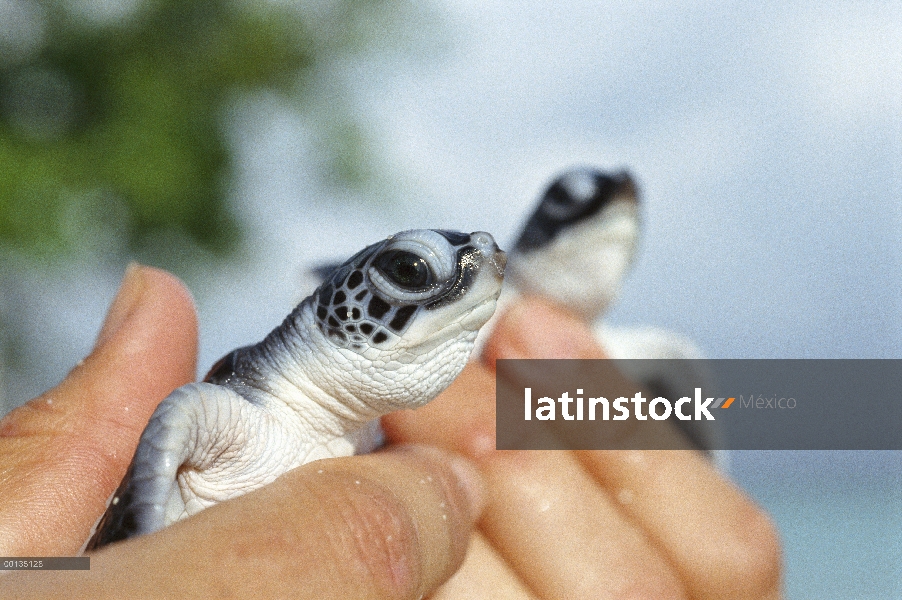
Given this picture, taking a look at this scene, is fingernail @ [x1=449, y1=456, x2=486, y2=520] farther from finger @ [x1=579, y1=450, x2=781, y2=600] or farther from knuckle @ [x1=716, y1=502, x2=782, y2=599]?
knuckle @ [x1=716, y1=502, x2=782, y2=599]

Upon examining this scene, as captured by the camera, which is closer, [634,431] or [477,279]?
[477,279]

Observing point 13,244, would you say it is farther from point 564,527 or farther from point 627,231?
point 564,527

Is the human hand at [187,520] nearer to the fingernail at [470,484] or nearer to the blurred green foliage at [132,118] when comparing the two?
the fingernail at [470,484]

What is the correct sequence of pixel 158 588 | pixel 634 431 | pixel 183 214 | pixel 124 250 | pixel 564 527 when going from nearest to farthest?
pixel 158 588
pixel 564 527
pixel 634 431
pixel 124 250
pixel 183 214

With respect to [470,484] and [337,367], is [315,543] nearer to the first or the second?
[337,367]

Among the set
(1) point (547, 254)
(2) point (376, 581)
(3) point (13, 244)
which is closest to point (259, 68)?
(3) point (13, 244)

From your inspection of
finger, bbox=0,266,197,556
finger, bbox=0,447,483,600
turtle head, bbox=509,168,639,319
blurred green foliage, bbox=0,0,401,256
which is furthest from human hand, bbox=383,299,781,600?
blurred green foliage, bbox=0,0,401,256

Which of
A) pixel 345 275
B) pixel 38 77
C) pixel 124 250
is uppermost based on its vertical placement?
pixel 38 77
